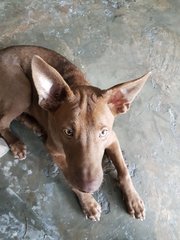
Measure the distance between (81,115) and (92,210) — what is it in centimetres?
98

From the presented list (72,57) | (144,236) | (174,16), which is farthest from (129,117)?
(174,16)

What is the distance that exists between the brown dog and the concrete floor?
0.47 feet

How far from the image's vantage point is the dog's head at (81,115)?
3.08m

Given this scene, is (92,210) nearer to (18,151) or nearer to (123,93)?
(18,151)

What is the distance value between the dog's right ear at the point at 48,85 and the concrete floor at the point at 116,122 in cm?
85

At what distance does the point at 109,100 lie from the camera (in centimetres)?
326

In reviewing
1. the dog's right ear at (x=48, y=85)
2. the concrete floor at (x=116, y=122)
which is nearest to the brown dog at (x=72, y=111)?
the dog's right ear at (x=48, y=85)

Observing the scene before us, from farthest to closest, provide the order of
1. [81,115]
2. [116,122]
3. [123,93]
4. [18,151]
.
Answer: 1. [116,122]
2. [18,151]
3. [123,93]
4. [81,115]

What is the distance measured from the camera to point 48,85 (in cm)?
319

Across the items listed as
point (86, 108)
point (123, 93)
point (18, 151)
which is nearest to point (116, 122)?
point (18, 151)

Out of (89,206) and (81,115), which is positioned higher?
(81,115)

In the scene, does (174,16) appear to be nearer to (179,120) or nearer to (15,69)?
(179,120)

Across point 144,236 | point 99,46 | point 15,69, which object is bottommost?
point 144,236

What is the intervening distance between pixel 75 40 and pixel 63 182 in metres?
1.54
